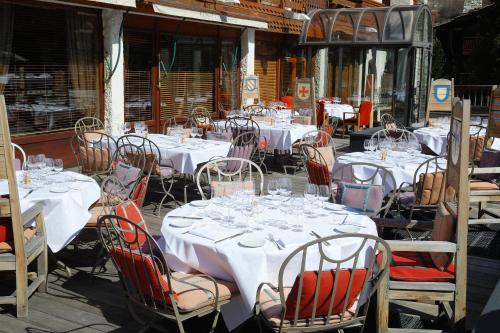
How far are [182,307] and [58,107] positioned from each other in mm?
6662

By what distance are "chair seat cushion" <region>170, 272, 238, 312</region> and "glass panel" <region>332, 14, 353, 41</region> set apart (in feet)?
39.1

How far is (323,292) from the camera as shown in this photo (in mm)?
2820

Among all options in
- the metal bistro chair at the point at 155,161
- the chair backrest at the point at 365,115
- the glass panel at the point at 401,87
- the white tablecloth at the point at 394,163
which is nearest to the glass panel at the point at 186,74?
the chair backrest at the point at 365,115

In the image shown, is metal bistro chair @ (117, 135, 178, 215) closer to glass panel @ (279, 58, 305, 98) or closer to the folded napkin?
the folded napkin

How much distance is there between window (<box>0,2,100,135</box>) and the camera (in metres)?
8.12

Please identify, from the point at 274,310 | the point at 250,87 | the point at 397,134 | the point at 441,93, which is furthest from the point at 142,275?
the point at 250,87

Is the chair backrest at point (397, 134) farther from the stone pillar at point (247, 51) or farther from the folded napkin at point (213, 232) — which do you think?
the stone pillar at point (247, 51)

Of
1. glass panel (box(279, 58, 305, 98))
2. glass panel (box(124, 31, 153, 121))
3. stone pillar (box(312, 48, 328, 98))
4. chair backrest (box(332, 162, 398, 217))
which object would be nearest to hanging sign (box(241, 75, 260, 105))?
glass panel (box(124, 31, 153, 121))

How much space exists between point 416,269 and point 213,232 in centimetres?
123

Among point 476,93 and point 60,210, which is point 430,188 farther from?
point 476,93

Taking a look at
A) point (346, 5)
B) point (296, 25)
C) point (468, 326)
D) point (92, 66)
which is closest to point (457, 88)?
point (346, 5)

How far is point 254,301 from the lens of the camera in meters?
3.09

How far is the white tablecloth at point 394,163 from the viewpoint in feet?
18.1

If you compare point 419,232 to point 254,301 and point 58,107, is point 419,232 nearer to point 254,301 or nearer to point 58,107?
point 254,301
